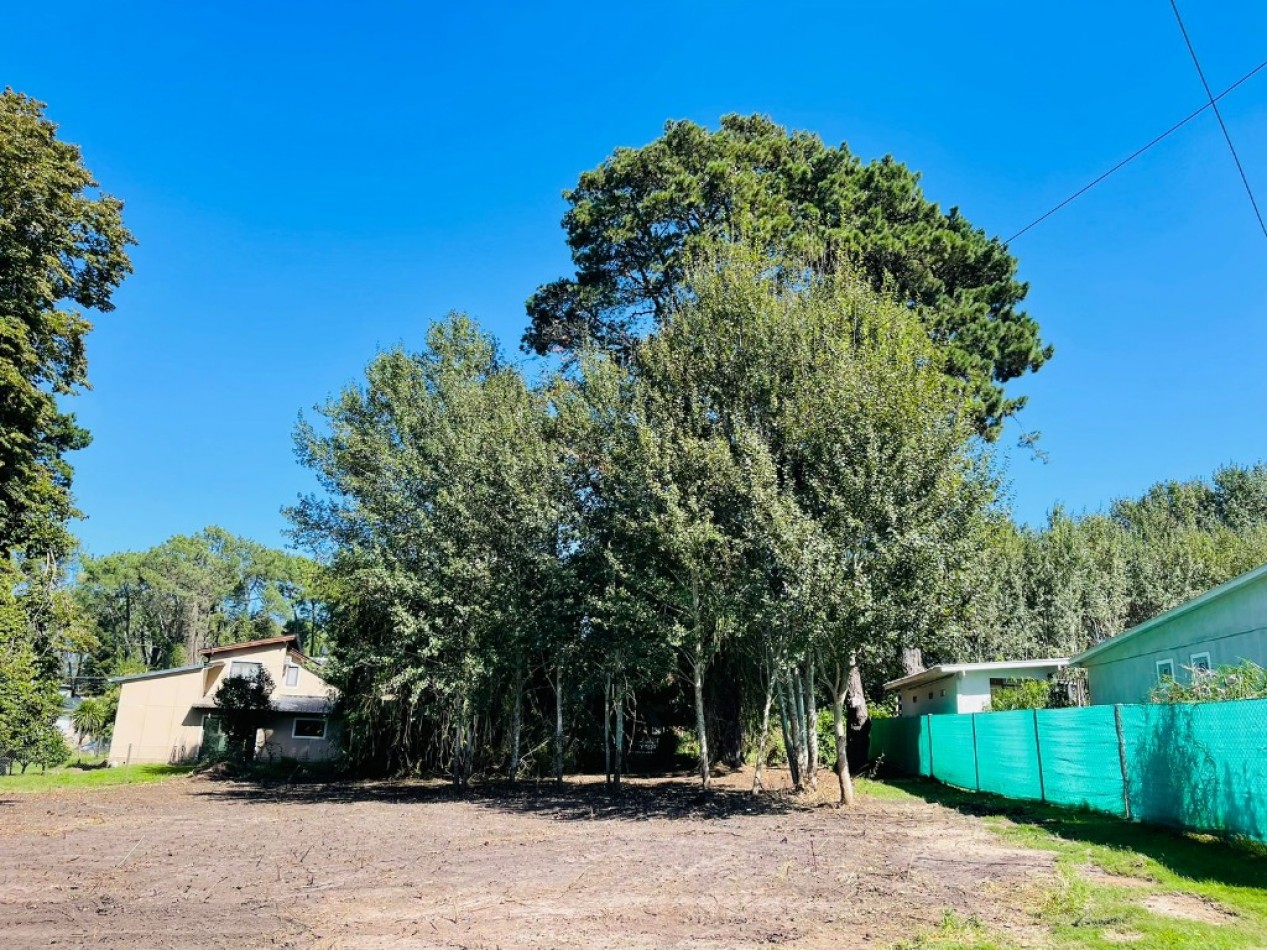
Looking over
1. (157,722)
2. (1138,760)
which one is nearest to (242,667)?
(157,722)

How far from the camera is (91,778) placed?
2761 centimetres

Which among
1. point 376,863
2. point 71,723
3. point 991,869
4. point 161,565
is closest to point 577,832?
point 376,863

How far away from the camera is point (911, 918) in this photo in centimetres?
648

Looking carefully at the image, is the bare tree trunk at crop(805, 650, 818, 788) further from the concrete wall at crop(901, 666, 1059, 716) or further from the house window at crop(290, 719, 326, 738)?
the house window at crop(290, 719, 326, 738)

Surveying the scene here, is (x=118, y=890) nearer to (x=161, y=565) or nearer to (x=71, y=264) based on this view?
(x=71, y=264)

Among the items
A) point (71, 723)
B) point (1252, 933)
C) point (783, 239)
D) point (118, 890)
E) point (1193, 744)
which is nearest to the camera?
point (1252, 933)

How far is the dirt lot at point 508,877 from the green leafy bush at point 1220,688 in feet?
10.0

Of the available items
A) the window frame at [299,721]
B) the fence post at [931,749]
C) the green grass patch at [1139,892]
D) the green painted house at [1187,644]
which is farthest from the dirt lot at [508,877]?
the window frame at [299,721]

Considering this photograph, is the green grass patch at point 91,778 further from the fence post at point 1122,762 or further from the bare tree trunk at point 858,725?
the fence post at point 1122,762

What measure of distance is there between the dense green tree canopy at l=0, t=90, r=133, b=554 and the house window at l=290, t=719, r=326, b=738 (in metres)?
19.6

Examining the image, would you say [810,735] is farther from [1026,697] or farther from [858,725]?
[1026,697]

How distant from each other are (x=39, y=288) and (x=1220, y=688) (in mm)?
22593

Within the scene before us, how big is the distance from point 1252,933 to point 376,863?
8.35m

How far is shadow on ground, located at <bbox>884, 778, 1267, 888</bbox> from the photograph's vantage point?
755 cm
